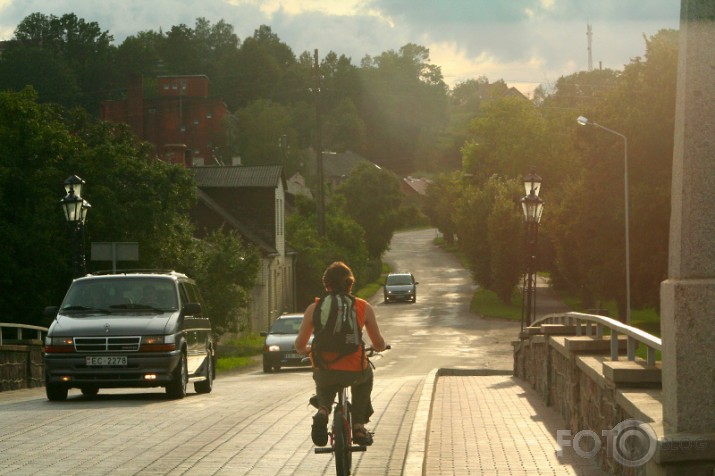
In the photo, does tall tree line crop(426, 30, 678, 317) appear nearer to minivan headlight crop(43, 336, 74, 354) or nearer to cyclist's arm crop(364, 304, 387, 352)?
minivan headlight crop(43, 336, 74, 354)

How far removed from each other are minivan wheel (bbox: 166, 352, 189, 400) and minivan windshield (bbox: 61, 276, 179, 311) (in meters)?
0.89

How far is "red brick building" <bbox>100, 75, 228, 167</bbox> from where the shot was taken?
118375 millimetres

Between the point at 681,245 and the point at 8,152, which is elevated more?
the point at 8,152

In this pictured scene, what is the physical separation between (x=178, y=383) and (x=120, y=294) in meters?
1.57

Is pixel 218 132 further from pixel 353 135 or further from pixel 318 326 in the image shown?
pixel 318 326

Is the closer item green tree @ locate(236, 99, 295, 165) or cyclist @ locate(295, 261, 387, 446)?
cyclist @ locate(295, 261, 387, 446)

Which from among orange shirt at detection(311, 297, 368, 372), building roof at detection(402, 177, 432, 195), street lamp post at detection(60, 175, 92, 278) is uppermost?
building roof at detection(402, 177, 432, 195)

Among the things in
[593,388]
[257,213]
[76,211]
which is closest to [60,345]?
[593,388]

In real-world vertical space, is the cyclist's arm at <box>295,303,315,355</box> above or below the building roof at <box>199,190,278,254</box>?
below

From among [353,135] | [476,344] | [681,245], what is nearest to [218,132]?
[353,135]

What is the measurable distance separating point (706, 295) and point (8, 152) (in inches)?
1442

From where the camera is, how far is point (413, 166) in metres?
184

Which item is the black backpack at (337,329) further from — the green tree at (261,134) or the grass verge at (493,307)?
the green tree at (261,134)

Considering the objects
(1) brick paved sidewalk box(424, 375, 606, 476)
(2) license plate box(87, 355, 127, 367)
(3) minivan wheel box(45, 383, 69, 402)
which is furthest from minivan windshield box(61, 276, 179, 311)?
(1) brick paved sidewalk box(424, 375, 606, 476)
